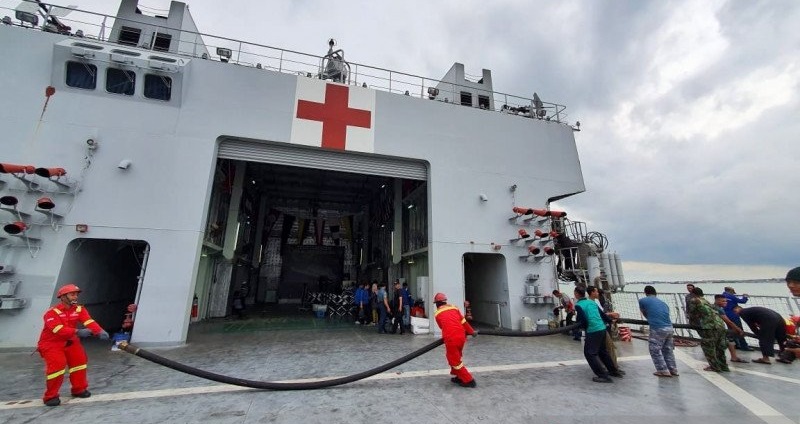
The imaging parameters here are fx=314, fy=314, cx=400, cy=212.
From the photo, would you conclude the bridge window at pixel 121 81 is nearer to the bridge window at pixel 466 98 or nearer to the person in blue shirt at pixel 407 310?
the person in blue shirt at pixel 407 310

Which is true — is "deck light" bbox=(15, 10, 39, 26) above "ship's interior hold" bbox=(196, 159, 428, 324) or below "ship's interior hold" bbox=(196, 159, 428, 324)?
above

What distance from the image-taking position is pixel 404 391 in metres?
4.20

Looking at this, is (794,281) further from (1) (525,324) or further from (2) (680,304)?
(2) (680,304)

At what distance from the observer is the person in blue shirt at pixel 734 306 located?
6.89 m

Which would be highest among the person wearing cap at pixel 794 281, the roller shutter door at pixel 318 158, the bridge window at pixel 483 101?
the bridge window at pixel 483 101

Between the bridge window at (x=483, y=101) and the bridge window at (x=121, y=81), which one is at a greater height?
the bridge window at (x=483, y=101)

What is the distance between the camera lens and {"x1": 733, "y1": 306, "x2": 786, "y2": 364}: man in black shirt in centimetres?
577

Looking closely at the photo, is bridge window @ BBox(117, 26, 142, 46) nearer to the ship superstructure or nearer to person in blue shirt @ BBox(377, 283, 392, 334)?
the ship superstructure

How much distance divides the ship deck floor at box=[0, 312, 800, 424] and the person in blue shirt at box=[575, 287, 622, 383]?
0.59 feet

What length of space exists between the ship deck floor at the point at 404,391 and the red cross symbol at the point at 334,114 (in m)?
5.39

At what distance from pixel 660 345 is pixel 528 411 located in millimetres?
3236

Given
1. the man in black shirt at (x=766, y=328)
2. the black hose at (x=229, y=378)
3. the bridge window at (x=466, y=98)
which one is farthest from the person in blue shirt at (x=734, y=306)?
the bridge window at (x=466, y=98)

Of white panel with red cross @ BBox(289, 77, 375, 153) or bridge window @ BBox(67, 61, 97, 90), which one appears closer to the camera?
bridge window @ BBox(67, 61, 97, 90)

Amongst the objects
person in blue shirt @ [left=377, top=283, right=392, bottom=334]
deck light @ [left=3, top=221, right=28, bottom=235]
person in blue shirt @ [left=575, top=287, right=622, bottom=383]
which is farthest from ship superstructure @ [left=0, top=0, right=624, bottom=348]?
person in blue shirt @ [left=575, top=287, right=622, bottom=383]
